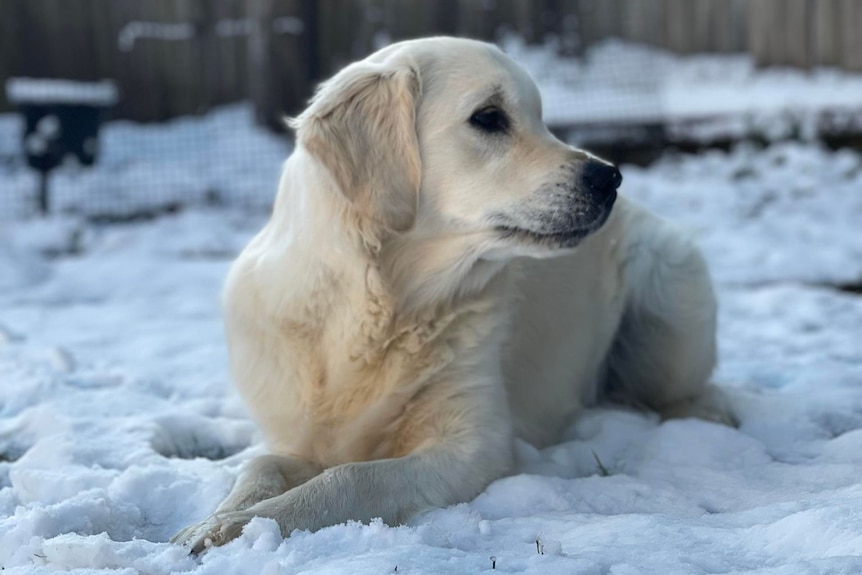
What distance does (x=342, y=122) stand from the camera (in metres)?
2.53

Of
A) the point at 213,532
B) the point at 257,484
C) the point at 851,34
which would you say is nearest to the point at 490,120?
the point at 257,484

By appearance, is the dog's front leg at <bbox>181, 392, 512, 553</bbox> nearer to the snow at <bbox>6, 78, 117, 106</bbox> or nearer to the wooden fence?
the snow at <bbox>6, 78, 117, 106</bbox>

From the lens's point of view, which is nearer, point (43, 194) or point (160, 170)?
point (43, 194)

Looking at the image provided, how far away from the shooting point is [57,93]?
7246mm

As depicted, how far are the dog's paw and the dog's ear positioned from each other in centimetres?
83

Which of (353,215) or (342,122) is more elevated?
(342,122)

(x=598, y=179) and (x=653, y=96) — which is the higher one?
(x=598, y=179)

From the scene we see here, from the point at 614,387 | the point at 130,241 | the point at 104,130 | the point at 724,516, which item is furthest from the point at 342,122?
the point at 104,130

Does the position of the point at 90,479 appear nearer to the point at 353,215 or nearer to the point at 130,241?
the point at 353,215

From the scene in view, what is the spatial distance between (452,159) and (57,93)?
553 cm

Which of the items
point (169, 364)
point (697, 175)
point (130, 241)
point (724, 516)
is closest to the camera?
point (724, 516)

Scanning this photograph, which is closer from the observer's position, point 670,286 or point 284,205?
point 284,205

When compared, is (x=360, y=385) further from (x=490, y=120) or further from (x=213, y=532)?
Answer: (x=490, y=120)

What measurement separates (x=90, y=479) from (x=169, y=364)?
141cm
